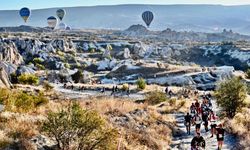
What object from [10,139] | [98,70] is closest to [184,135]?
[10,139]

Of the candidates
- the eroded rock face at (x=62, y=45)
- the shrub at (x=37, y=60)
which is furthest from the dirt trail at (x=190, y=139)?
the eroded rock face at (x=62, y=45)

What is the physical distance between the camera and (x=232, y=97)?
102 feet

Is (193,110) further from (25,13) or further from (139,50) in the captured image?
(139,50)

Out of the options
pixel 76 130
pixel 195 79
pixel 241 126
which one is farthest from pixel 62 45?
pixel 76 130

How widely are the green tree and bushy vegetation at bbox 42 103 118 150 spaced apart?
628 inches

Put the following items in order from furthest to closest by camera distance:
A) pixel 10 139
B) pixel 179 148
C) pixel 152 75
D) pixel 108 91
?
pixel 152 75
pixel 108 91
pixel 179 148
pixel 10 139

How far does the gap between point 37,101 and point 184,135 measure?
801cm

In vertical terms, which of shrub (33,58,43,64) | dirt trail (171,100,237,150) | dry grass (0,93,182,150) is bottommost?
shrub (33,58,43,64)

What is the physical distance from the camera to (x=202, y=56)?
537 feet

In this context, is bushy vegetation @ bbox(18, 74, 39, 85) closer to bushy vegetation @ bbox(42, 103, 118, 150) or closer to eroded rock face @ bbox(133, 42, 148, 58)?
bushy vegetation @ bbox(42, 103, 118, 150)

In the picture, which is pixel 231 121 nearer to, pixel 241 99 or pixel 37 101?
pixel 241 99

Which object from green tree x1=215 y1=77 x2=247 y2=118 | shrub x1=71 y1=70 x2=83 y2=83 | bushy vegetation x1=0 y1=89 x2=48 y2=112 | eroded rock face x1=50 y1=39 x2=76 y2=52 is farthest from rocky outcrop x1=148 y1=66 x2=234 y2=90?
bushy vegetation x1=0 y1=89 x2=48 y2=112

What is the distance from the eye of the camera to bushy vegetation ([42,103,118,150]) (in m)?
16.2

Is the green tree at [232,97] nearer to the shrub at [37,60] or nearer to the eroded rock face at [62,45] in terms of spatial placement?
the shrub at [37,60]
